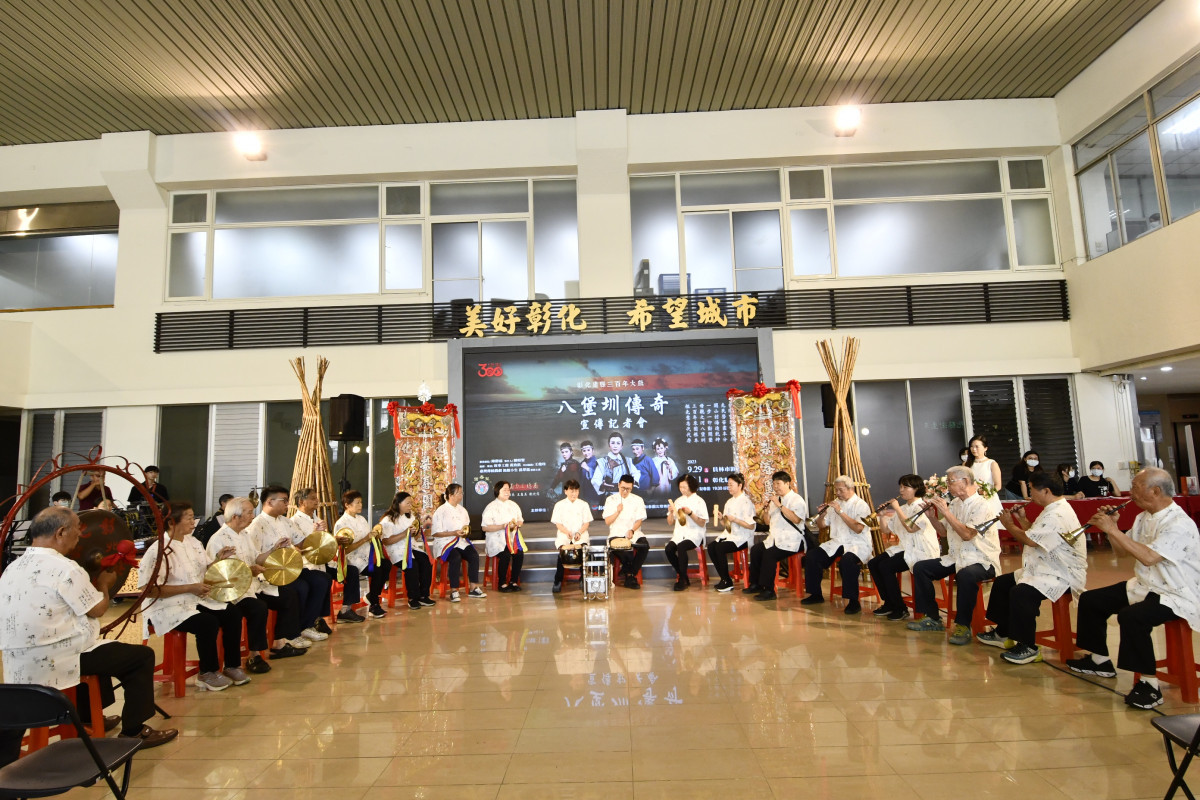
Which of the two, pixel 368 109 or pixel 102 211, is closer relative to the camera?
pixel 368 109

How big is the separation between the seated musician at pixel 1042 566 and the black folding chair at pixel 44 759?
418 cm

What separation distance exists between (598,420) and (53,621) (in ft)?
21.7

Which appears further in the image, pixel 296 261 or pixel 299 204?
pixel 299 204

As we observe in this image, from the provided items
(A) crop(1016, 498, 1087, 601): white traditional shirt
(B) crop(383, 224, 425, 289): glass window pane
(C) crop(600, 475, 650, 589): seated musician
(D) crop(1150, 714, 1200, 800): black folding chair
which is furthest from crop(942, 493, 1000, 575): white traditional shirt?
(B) crop(383, 224, 425, 289): glass window pane

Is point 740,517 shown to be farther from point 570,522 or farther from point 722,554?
point 570,522

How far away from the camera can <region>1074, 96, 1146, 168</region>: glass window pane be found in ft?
26.1

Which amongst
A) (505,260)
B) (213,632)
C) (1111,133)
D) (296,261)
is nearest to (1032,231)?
(1111,133)

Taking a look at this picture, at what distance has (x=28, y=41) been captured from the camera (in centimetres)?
736

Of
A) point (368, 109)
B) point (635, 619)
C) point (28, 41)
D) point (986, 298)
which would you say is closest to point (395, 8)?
point (368, 109)

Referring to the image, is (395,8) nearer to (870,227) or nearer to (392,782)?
(870,227)

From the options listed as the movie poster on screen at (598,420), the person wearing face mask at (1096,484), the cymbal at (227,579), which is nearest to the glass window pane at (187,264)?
the movie poster on screen at (598,420)

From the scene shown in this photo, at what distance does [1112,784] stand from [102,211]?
1213cm

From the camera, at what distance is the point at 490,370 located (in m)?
9.09

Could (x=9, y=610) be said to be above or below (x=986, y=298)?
below
